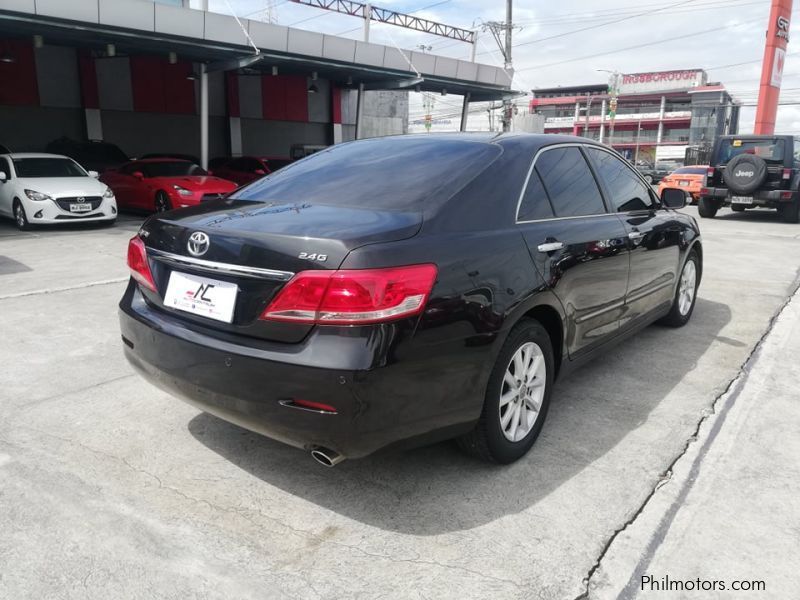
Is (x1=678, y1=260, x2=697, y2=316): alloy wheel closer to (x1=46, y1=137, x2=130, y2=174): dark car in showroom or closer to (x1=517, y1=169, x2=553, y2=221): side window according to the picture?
(x1=517, y1=169, x2=553, y2=221): side window

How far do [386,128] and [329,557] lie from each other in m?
34.8

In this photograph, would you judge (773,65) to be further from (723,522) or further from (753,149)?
(723,522)

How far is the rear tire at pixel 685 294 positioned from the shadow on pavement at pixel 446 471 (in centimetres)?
152

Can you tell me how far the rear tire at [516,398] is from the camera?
267cm

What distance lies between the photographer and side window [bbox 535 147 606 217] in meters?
3.24

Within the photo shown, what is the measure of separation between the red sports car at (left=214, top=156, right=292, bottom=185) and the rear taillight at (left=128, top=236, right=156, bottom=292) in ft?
48.2

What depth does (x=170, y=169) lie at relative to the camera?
1387 cm

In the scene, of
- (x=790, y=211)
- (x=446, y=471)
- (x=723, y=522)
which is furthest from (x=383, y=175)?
(x=790, y=211)

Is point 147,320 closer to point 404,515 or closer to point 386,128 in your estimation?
point 404,515

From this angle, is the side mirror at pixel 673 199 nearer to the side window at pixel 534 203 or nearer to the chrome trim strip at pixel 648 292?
the chrome trim strip at pixel 648 292

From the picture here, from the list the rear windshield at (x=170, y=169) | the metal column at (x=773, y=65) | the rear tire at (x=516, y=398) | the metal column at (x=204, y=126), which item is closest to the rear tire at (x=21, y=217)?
the rear windshield at (x=170, y=169)

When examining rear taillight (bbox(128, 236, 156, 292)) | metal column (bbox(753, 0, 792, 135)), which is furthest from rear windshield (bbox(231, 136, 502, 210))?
metal column (bbox(753, 0, 792, 135))

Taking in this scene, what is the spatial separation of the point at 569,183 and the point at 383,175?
3.50ft

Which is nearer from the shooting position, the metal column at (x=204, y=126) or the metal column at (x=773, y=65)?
the metal column at (x=204, y=126)
